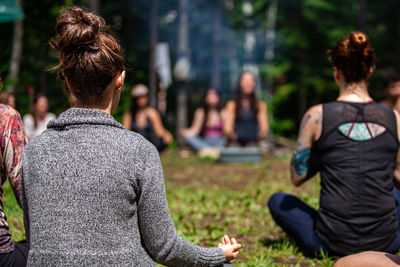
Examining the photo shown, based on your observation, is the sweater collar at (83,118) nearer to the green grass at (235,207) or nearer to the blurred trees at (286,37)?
the green grass at (235,207)

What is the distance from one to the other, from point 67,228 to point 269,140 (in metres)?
11.9

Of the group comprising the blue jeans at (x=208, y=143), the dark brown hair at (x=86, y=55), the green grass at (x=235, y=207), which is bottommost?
the green grass at (x=235, y=207)

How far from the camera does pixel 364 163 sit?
2.97m

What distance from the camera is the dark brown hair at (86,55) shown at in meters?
1.81

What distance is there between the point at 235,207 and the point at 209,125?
6168mm

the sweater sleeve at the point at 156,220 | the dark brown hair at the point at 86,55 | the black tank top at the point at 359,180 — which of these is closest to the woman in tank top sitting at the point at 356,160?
the black tank top at the point at 359,180

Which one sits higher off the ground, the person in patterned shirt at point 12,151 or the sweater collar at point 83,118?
the sweater collar at point 83,118

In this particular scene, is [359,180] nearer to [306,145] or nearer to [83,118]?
[306,145]

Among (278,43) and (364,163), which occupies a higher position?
(278,43)

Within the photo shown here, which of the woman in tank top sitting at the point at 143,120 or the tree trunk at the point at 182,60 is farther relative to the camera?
the tree trunk at the point at 182,60

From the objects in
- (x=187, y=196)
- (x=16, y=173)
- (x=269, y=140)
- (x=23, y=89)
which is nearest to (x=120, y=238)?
(x=16, y=173)

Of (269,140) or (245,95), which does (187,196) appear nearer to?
(245,95)

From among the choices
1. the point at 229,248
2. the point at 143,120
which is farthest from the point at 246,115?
the point at 229,248

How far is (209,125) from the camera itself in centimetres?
1134
